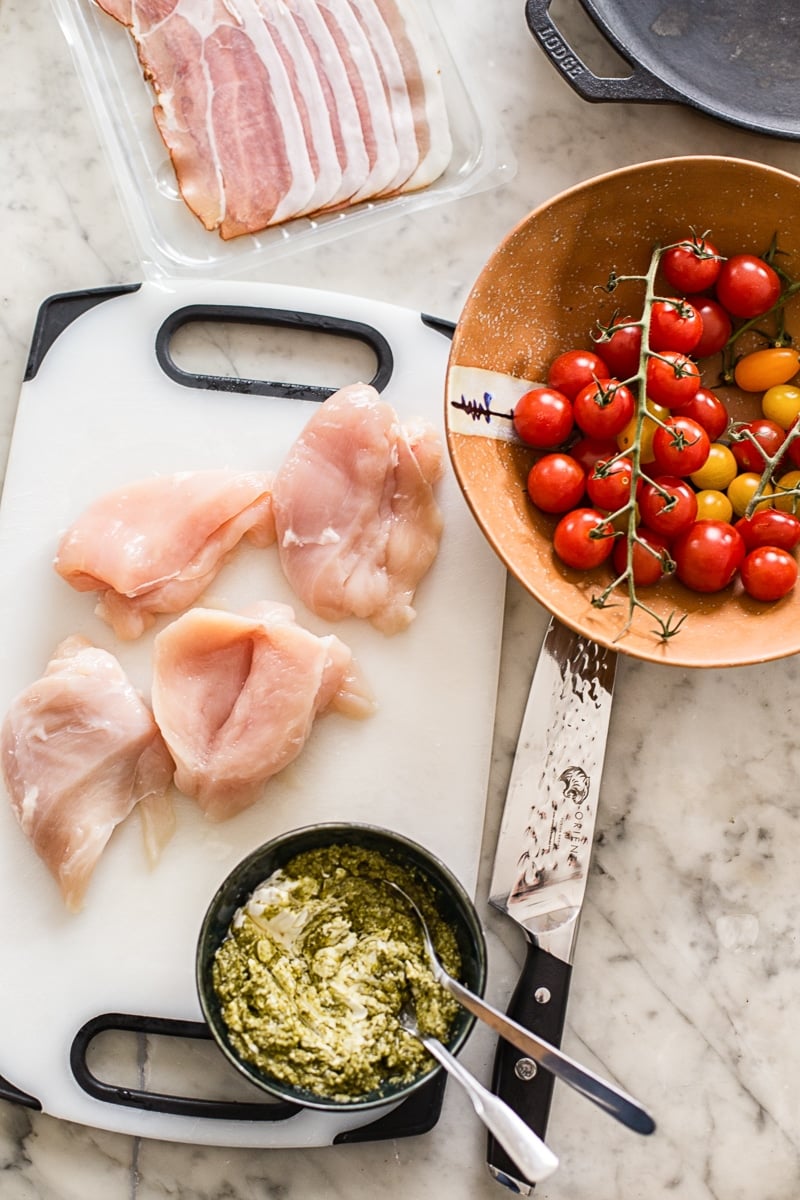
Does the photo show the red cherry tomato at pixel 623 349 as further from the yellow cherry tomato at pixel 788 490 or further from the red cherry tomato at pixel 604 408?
the yellow cherry tomato at pixel 788 490

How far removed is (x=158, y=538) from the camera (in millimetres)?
1695

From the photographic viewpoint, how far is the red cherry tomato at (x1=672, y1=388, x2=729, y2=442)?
5.43 ft

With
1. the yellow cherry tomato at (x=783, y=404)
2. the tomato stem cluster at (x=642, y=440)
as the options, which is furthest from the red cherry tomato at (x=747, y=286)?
the yellow cherry tomato at (x=783, y=404)

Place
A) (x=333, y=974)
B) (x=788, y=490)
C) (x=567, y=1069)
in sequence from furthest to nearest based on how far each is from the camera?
(x=788, y=490)
(x=333, y=974)
(x=567, y=1069)

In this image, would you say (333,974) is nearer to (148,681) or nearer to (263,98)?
(148,681)

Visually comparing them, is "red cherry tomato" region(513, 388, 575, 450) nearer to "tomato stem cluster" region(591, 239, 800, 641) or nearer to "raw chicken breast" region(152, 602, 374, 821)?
"tomato stem cluster" region(591, 239, 800, 641)

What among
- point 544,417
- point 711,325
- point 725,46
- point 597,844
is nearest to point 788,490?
point 711,325

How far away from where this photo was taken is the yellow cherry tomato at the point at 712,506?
1642 millimetres

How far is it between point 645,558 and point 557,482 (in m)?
0.16

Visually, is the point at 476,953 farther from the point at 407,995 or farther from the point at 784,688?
the point at 784,688

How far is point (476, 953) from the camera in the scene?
4.96 feet

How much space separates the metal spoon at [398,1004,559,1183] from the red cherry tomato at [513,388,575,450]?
806mm

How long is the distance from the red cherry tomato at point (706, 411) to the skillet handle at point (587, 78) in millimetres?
443

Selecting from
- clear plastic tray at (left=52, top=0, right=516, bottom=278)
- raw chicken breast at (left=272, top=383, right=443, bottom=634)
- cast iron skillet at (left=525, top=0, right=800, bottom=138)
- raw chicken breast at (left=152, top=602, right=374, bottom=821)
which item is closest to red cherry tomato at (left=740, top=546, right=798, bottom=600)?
raw chicken breast at (left=272, top=383, right=443, bottom=634)
